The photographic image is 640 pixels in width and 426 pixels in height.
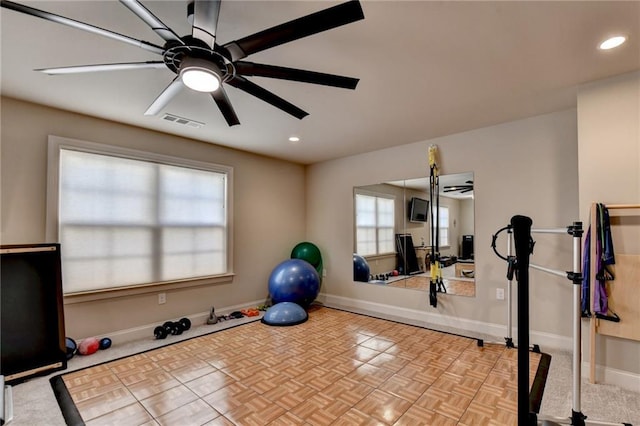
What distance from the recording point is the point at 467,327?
Result: 3.72 m

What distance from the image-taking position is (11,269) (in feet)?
8.52

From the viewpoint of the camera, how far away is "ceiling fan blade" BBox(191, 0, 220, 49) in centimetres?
127

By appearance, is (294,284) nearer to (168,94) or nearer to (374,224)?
(374,224)

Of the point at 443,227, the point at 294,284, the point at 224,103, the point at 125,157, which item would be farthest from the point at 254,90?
the point at 443,227

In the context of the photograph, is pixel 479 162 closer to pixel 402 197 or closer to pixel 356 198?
pixel 402 197

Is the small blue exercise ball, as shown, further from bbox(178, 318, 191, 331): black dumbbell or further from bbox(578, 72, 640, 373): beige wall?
bbox(578, 72, 640, 373): beige wall

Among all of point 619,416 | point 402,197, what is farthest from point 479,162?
point 619,416

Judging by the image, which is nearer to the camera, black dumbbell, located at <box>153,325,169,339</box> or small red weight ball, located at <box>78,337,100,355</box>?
small red weight ball, located at <box>78,337,100,355</box>

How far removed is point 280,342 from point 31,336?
7.13ft

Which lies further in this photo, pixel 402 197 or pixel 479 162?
pixel 402 197

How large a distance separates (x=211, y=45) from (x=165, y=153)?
2702 mm

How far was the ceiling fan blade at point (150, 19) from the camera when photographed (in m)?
1.21

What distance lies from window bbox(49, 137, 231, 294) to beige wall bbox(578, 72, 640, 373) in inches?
159

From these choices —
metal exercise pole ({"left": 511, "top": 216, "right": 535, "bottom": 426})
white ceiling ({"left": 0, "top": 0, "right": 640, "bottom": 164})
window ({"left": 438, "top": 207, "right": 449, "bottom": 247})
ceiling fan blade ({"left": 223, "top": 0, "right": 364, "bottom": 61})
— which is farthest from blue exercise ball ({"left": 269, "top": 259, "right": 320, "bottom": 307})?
ceiling fan blade ({"left": 223, "top": 0, "right": 364, "bottom": 61})
